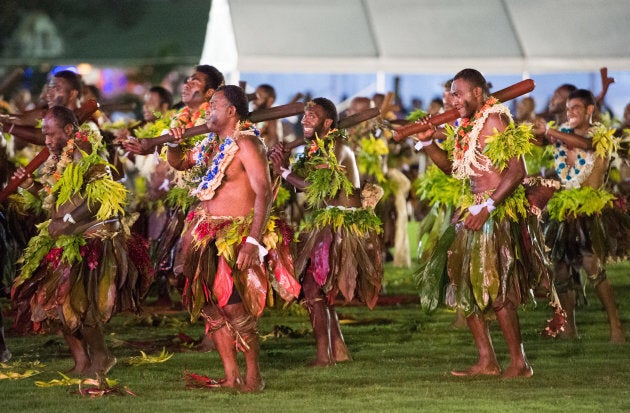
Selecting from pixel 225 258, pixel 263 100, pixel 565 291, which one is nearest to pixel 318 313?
pixel 225 258

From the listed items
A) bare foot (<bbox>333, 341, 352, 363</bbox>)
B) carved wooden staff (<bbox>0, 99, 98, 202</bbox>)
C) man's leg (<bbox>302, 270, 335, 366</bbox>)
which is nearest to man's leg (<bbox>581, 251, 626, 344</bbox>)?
bare foot (<bbox>333, 341, 352, 363</bbox>)

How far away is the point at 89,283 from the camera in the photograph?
7113 mm

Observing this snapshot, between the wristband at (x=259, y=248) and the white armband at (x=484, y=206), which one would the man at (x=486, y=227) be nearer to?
the white armband at (x=484, y=206)

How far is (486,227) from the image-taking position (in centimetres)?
704

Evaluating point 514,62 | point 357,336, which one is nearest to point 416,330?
point 357,336

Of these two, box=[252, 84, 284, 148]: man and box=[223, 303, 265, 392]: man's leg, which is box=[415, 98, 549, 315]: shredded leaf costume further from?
box=[252, 84, 284, 148]: man

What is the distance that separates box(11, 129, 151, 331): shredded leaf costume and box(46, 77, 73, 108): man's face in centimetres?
129

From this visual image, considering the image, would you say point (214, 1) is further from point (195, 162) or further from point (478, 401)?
point (478, 401)

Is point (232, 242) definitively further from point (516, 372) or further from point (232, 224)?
point (516, 372)

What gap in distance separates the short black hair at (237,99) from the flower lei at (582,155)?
3085 mm

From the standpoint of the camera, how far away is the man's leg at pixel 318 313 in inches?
304

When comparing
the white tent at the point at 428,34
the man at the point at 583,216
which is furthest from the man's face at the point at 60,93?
the white tent at the point at 428,34

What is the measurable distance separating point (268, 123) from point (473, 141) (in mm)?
5004

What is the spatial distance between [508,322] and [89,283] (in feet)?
7.78
